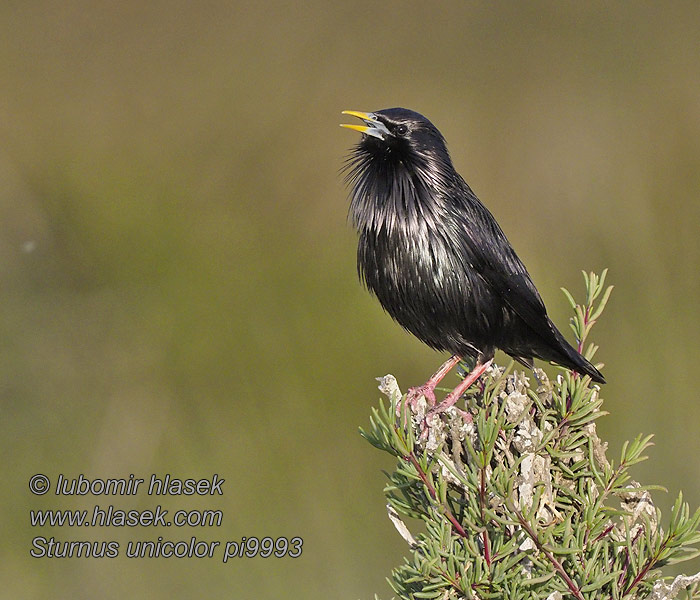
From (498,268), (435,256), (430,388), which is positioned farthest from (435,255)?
(430,388)

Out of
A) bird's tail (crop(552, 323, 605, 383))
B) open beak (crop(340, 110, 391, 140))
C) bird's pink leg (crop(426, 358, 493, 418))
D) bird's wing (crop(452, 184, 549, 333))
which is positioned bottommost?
bird's pink leg (crop(426, 358, 493, 418))

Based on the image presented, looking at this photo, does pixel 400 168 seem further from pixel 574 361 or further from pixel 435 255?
pixel 574 361

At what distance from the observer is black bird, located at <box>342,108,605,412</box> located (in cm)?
229

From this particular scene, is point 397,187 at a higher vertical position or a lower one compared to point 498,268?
higher

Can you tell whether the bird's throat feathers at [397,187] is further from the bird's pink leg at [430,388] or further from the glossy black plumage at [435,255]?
the bird's pink leg at [430,388]

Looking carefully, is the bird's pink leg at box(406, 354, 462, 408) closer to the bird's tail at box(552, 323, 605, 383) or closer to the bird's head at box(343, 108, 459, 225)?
the bird's tail at box(552, 323, 605, 383)

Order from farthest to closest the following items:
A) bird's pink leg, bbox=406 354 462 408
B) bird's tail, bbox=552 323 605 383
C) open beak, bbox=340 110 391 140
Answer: open beak, bbox=340 110 391 140 → bird's pink leg, bbox=406 354 462 408 → bird's tail, bbox=552 323 605 383

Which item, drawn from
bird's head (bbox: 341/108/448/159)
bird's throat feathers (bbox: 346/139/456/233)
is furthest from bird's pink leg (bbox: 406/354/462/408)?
bird's head (bbox: 341/108/448/159)

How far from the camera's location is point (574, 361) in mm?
2193

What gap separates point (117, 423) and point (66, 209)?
2.35 feet

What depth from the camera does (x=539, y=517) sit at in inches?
55.8

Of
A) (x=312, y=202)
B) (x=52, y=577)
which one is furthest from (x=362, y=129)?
(x=52, y=577)

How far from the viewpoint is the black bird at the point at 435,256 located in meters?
2.29

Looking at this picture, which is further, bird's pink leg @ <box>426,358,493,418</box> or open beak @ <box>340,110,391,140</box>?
open beak @ <box>340,110,391,140</box>
